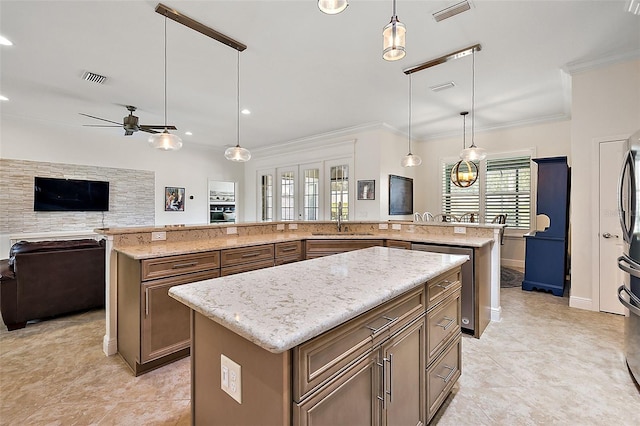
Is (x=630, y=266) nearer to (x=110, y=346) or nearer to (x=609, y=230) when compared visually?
(x=609, y=230)

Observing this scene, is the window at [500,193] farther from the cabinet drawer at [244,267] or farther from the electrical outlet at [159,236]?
the electrical outlet at [159,236]

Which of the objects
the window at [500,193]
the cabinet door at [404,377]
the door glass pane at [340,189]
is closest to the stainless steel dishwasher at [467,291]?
the cabinet door at [404,377]

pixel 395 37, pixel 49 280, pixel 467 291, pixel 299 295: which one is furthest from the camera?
pixel 49 280

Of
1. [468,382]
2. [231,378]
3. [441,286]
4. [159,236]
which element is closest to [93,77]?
[159,236]

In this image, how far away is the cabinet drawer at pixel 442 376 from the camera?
5.08 feet

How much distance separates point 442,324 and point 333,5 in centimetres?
178

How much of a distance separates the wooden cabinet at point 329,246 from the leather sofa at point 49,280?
251cm

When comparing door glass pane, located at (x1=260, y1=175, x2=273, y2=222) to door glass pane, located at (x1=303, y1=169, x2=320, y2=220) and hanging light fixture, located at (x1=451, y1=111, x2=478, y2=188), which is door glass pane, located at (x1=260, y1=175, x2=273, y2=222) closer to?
door glass pane, located at (x1=303, y1=169, x2=320, y2=220)

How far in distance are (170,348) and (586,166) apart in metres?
4.84

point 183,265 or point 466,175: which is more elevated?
point 466,175

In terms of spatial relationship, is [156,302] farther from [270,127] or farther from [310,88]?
[270,127]

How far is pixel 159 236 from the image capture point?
285 centimetres

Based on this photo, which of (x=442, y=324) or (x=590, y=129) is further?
(x=590, y=129)

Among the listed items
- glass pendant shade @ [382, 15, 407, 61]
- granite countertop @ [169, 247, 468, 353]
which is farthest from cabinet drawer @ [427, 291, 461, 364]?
glass pendant shade @ [382, 15, 407, 61]
